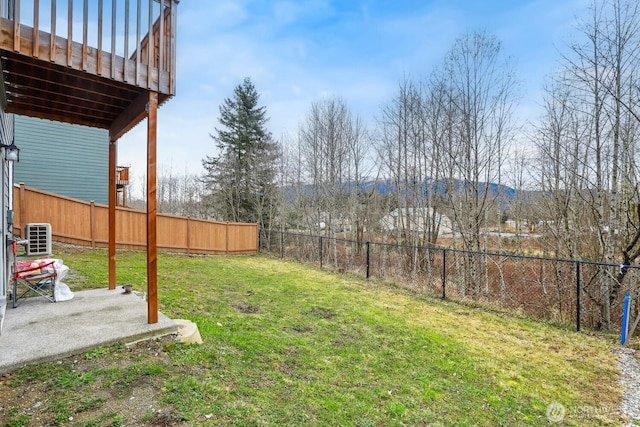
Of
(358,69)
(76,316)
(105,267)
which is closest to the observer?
(76,316)

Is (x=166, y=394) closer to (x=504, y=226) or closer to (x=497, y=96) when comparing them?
(x=497, y=96)

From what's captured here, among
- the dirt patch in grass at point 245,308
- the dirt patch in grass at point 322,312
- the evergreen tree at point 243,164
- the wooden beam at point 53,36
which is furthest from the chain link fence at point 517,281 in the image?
the wooden beam at point 53,36

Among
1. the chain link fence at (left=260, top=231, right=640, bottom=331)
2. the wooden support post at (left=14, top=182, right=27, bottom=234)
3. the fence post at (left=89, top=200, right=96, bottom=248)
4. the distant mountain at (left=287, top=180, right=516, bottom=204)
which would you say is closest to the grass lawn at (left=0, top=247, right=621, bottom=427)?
the chain link fence at (left=260, top=231, right=640, bottom=331)

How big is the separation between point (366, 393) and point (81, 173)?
12921mm

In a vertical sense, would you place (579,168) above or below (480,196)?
above

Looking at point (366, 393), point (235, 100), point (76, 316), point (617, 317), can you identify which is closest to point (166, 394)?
point (366, 393)

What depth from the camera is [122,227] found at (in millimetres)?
9312

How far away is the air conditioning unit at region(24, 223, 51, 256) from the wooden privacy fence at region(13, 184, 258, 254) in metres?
2.94

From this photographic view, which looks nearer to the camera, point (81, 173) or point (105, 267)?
point (105, 267)

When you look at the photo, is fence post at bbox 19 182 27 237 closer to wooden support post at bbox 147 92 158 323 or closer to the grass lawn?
the grass lawn

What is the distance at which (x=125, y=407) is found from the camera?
1.93m

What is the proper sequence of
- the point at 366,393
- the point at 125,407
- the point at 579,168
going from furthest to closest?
the point at 579,168
the point at 366,393
the point at 125,407

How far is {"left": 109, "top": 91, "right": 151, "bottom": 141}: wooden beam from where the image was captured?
3.18 metres

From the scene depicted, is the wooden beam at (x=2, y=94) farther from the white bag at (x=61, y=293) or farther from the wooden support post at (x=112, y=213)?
the white bag at (x=61, y=293)
